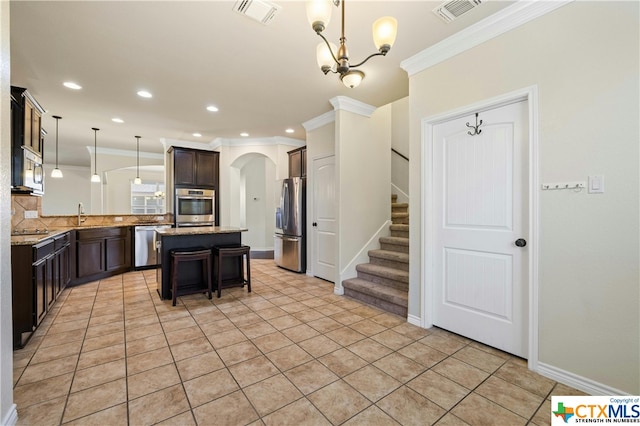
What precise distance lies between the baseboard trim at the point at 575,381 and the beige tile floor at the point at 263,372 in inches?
2.8

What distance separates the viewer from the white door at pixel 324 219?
4547 millimetres

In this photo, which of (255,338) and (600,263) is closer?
(600,263)

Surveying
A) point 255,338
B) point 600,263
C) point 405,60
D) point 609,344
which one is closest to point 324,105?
point 405,60

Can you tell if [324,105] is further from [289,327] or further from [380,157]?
[289,327]

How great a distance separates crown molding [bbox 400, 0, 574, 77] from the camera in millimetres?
2047

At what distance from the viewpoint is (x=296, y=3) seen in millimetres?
2119

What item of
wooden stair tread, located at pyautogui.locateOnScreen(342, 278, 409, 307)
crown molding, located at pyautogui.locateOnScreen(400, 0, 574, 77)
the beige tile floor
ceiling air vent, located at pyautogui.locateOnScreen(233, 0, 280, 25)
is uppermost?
ceiling air vent, located at pyautogui.locateOnScreen(233, 0, 280, 25)

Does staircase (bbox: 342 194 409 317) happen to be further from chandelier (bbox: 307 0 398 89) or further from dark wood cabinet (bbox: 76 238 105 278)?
dark wood cabinet (bbox: 76 238 105 278)

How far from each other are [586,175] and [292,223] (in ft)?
13.5

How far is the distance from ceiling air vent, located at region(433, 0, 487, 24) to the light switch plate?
1.50 metres

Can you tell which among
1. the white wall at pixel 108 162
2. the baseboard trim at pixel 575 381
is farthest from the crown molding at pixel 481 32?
the white wall at pixel 108 162

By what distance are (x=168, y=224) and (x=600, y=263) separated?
626 cm

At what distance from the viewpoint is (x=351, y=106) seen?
406 cm

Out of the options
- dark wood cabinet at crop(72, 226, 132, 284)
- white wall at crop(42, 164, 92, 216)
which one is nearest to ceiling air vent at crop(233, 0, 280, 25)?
dark wood cabinet at crop(72, 226, 132, 284)
